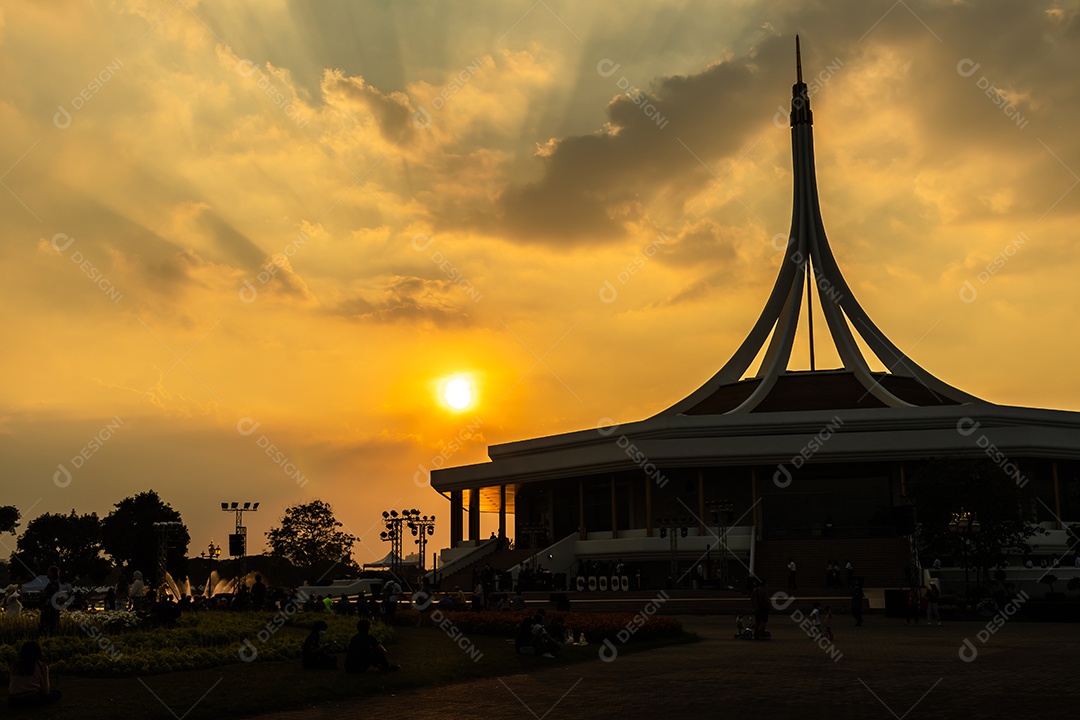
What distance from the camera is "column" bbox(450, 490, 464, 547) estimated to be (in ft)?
203

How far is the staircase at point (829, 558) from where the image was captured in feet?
129

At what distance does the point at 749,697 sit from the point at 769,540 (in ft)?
104

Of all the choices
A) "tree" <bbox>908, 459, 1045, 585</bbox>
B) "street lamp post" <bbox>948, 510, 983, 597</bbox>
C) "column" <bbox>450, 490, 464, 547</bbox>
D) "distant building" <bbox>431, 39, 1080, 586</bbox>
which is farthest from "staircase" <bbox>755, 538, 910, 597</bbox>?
"column" <bbox>450, 490, 464, 547</bbox>

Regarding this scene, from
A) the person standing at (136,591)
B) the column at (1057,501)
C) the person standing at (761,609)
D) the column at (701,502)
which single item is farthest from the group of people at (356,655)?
the column at (1057,501)

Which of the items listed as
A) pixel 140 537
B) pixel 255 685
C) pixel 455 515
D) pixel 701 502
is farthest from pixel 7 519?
pixel 255 685

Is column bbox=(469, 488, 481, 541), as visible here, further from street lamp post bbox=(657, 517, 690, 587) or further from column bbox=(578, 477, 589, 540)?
street lamp post bbox=(657, 517, 690, 587)

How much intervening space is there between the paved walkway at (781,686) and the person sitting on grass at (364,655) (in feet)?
4.17

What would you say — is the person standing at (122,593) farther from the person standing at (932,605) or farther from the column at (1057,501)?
the column at (1057,501)

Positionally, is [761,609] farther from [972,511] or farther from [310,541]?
[310,541]

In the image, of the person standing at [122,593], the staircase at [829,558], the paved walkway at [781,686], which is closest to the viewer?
the paved walkway at [781,686]

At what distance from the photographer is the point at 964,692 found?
533 inches

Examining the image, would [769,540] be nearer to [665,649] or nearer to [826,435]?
[826,435]

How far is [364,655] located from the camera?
52.7 feet

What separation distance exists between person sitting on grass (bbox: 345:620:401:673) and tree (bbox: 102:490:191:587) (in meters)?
60.4
